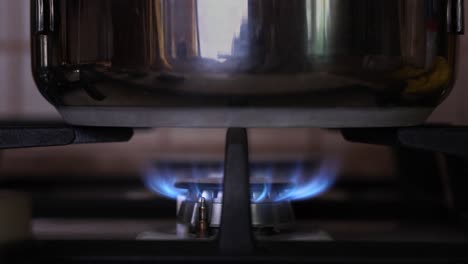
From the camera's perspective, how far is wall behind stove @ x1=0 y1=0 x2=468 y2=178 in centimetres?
104

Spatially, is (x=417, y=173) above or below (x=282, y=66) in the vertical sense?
below

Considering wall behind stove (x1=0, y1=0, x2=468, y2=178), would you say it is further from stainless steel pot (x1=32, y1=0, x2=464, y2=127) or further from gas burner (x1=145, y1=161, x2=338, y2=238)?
stainless steel pot (x1=32, y1=0, x2=464, y2=127)

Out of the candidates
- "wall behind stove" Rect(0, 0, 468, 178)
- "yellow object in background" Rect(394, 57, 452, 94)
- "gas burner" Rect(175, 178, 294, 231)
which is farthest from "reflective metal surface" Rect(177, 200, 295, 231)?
"wall behind stove" Rect(0, 0, 468, 178)

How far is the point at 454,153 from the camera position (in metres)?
0.57

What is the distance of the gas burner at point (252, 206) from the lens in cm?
61

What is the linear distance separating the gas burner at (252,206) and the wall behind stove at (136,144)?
38cm

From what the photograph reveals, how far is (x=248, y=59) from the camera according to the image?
20.4 inches

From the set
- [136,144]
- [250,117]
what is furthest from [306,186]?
[136,144]

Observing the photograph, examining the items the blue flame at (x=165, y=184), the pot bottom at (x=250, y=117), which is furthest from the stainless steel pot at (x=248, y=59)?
the blue flame at (x=165, y=184)

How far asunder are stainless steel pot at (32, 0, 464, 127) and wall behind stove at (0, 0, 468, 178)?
1.46ft

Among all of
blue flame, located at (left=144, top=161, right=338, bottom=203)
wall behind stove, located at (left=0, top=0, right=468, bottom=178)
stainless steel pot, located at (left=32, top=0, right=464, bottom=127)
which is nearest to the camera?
stainless steel pot, located at (left=32, top=0, right=464, bottom=127)

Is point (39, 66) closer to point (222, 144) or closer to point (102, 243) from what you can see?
point (102, 243)

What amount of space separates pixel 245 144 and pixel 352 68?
0.10 m

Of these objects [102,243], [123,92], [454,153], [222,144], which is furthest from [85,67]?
[222,144]
